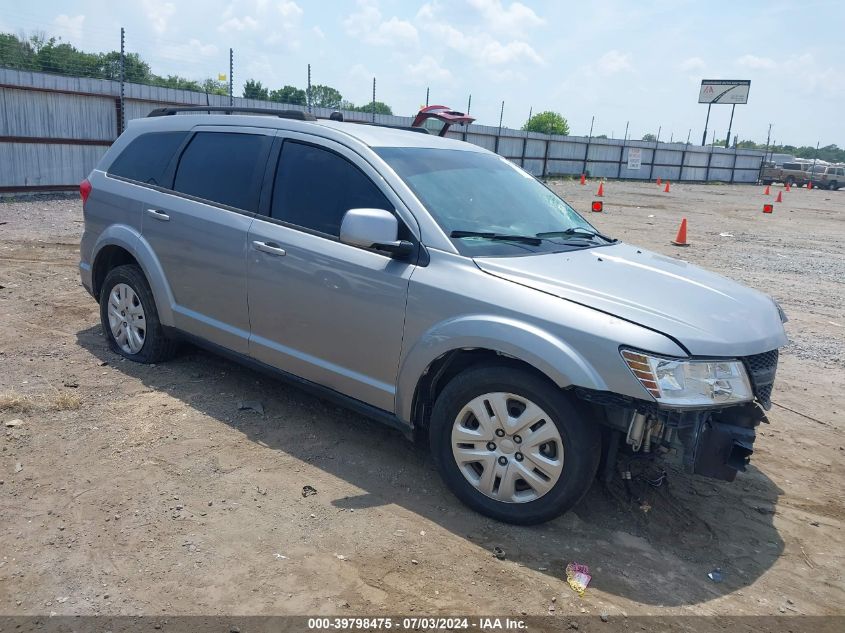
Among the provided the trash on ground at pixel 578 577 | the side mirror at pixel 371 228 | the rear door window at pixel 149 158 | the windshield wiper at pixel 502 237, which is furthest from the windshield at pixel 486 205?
the rear door window at pixel 149 158

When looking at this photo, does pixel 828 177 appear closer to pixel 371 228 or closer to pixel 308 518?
pixel 371 228

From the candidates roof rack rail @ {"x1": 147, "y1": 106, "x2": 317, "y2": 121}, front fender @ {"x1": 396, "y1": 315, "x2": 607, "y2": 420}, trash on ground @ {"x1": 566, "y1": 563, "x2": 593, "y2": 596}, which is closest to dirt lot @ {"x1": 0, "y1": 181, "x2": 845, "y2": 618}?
trash on ground @ {"x1": 566, "y1": 563, "x2": 593, "y2": 596}

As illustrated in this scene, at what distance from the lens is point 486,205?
4.12m

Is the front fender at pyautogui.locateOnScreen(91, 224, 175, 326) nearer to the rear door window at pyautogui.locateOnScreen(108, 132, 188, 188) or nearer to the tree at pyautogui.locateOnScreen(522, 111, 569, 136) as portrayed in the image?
the rear door window at pyautogui.locateOnScreen(108, 132, 188, 188)

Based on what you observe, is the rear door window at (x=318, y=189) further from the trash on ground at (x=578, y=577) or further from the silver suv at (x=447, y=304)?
the trash on ground at (x=578, y=577)

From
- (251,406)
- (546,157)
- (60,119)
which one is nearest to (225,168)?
(251,406)

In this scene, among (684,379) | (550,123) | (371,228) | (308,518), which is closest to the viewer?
(684,379)

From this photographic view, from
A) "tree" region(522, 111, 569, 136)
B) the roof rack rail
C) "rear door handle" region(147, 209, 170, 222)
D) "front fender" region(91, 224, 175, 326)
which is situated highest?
"tree" region(522, 111, 569, 136)

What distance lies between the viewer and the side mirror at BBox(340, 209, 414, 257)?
3.56 meters

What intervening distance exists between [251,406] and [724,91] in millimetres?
70024

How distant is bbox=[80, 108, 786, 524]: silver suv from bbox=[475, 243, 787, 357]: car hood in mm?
15

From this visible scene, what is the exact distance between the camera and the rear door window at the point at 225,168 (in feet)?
14.7

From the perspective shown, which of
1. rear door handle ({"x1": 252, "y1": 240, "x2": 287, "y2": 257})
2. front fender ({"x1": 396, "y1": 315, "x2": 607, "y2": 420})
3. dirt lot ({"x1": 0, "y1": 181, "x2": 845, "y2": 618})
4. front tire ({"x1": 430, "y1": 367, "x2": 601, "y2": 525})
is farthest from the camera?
rear door handle ({"x1": 252, "y1": 240, "x2": 287, "y2": 257})

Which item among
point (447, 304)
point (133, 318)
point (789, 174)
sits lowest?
point (133, 318)
